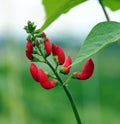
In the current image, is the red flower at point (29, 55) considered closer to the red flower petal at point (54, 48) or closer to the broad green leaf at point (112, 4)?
the red flower petal at point (54, 48)

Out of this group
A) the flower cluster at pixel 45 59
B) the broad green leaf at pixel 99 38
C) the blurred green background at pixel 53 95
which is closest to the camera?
the broad green leaf at pixel 99 38

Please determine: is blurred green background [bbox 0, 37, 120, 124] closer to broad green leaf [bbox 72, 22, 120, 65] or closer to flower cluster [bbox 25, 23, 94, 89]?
flower cluster [bbox 25, 23, 94, 89]

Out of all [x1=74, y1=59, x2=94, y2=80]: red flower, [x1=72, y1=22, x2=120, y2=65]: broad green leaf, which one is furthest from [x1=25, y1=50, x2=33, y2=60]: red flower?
[x1=72, y1=22, x2=120, y2=65]: broad green leaf

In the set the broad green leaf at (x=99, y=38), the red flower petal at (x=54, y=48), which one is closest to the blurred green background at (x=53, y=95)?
the red flower petal at (x=54, y=48)

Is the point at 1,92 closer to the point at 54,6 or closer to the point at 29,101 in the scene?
the point at 29,101

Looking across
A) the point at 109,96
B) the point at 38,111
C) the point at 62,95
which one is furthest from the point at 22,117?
the point at 109,96
